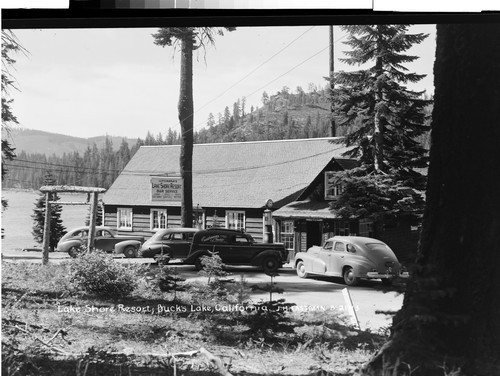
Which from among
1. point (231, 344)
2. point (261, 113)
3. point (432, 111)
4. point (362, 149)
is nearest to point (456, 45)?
point (432, 111)

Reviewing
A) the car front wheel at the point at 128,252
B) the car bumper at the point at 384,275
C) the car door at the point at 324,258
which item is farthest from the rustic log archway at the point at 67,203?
the car bumper at the point at 384,275

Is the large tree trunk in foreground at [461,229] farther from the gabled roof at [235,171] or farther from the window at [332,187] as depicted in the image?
the gabled roof at [235,171]

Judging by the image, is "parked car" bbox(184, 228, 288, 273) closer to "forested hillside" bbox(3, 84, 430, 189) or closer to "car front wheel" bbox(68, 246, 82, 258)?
"forested hillside" bbox(3, 84, 430, 189)

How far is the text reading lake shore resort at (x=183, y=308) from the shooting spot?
3.30 m

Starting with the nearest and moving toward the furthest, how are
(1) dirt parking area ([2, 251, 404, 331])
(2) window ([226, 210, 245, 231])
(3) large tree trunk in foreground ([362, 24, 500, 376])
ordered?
(3) large tree trunk in foreground ([362, 24, 500, 376]) < (1) dirt parking area ([2, 251, 404, 331]) < (2) window ([226, 210, 245, 231])

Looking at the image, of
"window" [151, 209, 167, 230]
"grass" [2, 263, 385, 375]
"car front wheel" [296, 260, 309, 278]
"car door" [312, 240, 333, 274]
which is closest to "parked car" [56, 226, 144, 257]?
"window" [151, 209, 167, 230]

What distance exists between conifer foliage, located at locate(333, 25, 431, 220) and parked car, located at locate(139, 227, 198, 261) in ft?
2.98

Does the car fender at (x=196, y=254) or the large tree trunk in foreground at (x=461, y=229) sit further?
the car fender at (x=196, y=254)

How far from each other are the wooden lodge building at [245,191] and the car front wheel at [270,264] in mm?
113

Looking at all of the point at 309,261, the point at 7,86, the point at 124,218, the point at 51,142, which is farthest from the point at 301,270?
the point at 7,86

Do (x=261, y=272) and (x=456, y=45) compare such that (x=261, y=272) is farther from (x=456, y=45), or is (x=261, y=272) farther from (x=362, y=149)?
(x=456, y=45)

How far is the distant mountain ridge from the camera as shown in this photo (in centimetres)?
332

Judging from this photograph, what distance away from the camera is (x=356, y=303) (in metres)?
3.37

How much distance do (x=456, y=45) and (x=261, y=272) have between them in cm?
171
